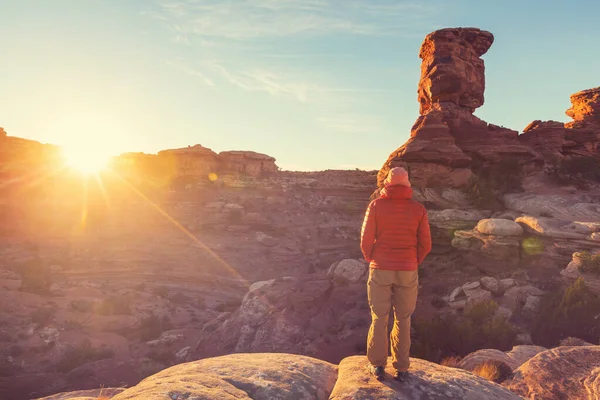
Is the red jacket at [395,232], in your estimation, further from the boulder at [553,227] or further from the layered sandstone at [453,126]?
the layered sandstone at [453,126]

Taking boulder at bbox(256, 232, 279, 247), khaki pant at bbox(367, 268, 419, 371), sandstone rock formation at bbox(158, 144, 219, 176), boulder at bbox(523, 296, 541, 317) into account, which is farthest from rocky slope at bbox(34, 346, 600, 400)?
sandstone rock formation at bbox(158, 144, 219, 176)

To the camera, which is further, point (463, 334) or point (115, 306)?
point (115, 306)

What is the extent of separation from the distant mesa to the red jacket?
1728 cm

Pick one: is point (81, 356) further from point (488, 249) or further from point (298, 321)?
point (488, 249)

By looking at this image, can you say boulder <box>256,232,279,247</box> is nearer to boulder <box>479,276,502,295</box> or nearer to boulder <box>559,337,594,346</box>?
boulder <box>479,276,502,295</box>

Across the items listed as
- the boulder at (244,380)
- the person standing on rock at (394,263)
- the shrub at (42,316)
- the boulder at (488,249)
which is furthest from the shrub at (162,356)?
the boulder at (488,249)

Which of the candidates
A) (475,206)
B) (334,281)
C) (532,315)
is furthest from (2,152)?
(532,315)

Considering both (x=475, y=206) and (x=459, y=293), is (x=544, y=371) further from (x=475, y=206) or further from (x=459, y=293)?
(x=475, y=206)

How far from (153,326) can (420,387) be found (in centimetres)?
1665

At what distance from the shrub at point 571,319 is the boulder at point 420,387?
7.80 metres

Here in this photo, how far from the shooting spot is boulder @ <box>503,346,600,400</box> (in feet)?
16.4

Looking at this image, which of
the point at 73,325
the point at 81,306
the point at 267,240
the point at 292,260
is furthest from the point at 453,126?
the point at 81,306

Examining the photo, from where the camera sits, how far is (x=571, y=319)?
34.3 feet

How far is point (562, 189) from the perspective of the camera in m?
19.4
